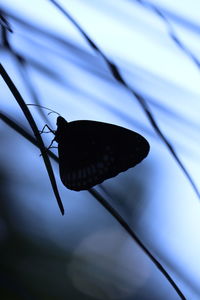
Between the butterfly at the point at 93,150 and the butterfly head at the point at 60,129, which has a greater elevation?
the butterfly head at the point at 60,129

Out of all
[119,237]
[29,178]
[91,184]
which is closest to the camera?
[91,184]

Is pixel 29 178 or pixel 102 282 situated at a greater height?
pixel 29 178

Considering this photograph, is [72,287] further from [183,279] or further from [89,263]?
[183,279]

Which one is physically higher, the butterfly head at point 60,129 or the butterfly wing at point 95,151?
the butterfly head at point 60,129

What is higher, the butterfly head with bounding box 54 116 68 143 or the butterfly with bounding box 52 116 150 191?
the butterfly head with bounding box 54 116 68 143

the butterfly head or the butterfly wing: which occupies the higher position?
the butterfly head

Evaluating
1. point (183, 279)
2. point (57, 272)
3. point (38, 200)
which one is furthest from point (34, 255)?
point (183, 279)
